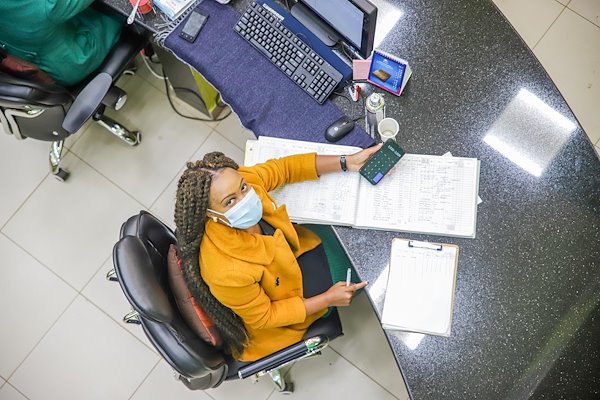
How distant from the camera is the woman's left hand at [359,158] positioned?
185 cm

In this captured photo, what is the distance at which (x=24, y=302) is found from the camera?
2.76m

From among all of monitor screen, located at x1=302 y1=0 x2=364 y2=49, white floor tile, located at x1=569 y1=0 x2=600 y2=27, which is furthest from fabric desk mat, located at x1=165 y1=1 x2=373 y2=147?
white floor tile, located at x1=569 y1=0 x2=600 y2=27

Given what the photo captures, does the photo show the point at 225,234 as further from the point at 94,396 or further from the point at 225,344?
the point at 94,396

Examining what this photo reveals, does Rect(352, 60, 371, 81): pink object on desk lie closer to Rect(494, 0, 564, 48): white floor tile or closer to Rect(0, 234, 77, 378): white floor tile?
Rect(494, 0, 564, 48): white floor tile

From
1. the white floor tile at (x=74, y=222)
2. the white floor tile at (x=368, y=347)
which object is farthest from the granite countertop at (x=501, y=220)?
the white floor tile at (x=74, y=222)

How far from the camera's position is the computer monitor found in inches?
66.9

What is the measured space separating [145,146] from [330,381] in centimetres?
139

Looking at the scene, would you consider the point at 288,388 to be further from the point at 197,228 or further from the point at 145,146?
the point at 145,146

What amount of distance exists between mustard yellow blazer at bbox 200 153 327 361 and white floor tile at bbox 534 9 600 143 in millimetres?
1557

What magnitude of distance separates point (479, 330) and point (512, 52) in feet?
2.92

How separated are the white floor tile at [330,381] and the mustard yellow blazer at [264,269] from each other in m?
0.61

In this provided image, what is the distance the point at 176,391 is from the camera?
2590mm

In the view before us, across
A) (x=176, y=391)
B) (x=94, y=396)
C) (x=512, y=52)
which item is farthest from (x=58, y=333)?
(x=512, y=52)

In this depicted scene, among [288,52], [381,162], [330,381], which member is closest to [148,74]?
[288,52]
